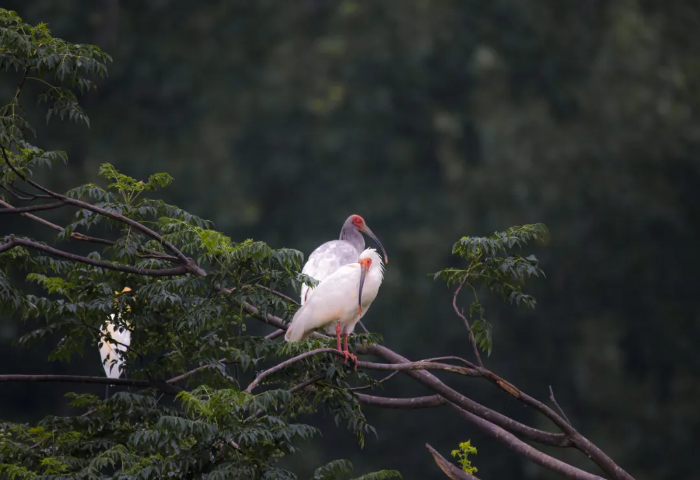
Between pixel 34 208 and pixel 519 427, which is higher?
pixel 34 208

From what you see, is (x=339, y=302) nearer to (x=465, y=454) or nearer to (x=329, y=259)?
(x=465, y=454)

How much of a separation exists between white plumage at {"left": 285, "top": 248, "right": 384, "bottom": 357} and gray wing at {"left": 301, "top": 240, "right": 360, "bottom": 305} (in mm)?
1132

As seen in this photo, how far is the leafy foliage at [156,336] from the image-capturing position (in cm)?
453

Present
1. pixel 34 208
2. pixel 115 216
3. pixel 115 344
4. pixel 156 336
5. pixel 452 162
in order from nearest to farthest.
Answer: pixel 115 216 → pixel 34 208 → pixel 156 336 → pixel 115 344 → pixel 452 162

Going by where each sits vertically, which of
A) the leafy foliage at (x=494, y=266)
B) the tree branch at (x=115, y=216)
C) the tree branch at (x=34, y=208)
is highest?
the tree branch at (x=34, y=208)

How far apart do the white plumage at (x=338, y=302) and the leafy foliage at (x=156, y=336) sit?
375 mm

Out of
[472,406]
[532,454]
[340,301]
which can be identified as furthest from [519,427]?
[340,301]

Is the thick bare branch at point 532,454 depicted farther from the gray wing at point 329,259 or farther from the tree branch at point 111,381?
the tree branch at point 111,381

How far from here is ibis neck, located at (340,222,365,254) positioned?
880cm

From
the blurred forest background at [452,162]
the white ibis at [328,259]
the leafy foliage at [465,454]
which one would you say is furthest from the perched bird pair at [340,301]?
the blurred forest background at [452,162]

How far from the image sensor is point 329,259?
7.65 metres

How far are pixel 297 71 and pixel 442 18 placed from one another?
2939mm

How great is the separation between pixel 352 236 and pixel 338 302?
9.46 feet

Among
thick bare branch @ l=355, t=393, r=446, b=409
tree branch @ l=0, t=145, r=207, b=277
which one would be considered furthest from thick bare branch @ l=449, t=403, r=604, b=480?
tree branch @ l=0, t=145, r=207, b=277
